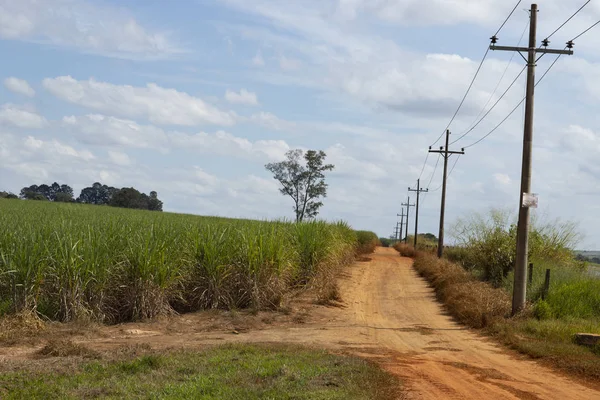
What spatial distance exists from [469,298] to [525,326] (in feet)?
13.4

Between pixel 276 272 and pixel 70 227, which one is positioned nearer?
pixel 70 227

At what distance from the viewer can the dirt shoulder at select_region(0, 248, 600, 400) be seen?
1026 cm

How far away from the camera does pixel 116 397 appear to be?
8648 mm

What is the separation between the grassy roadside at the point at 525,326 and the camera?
12375mm

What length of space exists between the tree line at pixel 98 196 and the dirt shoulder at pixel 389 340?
54.7m

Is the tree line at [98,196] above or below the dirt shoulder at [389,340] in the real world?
above

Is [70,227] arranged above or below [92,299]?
above

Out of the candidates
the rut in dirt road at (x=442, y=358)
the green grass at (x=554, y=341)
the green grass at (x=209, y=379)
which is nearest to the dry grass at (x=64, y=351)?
the green grass at (x=209, y=379)

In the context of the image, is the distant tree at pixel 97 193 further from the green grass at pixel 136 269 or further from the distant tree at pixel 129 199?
the green grass at pixel 136 269

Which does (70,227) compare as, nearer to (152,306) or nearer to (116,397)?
(152,306)

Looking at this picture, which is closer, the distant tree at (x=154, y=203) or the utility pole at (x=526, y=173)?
the utility pole at (x=526, y=173)

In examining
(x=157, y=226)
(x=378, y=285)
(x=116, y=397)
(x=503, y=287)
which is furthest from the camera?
(x=378, y=285)

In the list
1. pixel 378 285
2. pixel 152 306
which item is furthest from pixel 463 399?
pixel 378 285

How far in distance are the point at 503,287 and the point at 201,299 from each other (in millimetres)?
9969
